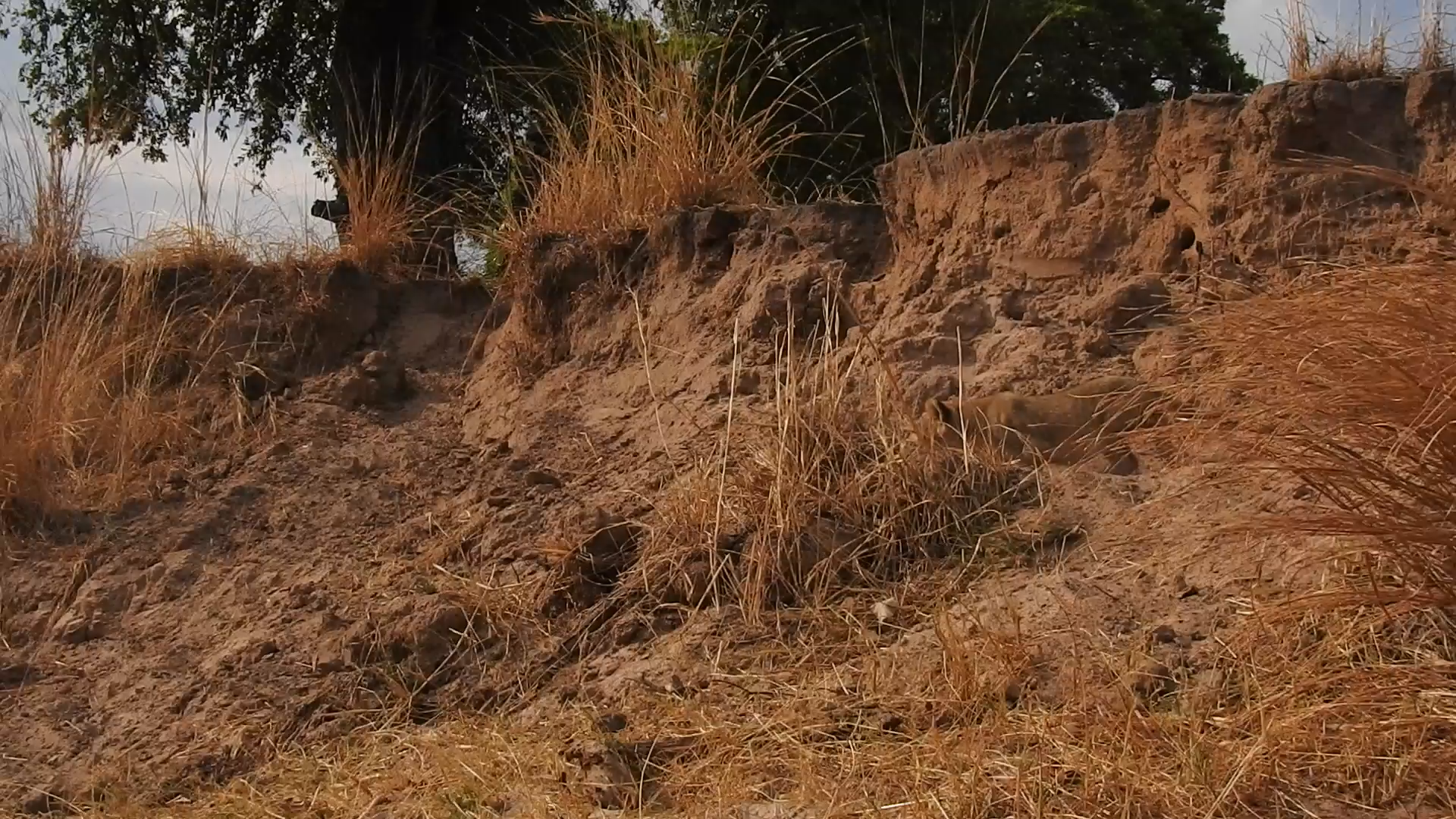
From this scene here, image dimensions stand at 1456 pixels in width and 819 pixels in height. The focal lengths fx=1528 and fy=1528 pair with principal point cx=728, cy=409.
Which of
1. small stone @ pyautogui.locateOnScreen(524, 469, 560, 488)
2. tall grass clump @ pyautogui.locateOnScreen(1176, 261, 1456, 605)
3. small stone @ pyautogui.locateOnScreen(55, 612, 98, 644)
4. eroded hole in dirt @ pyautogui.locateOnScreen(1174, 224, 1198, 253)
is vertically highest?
eroded hole in dirt @ pyautogui.locateOnScreen(1174, 224, 1198, 253)

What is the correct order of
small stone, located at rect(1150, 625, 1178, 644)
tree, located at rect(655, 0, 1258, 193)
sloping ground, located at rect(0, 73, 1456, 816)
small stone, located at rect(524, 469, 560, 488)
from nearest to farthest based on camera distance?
sloping ground, located at rect(0, 73, 1456, 816)
small stone, located at rect(1150, 625, 1178, 644)
small stone, located at rect(524, 469, 560, 488)
tree, located at rect(655, 0, 1258, 193)

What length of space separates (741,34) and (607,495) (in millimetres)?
3409

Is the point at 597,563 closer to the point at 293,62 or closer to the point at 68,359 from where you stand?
the point at 68,359

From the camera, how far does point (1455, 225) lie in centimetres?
402

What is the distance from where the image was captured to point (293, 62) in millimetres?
9852

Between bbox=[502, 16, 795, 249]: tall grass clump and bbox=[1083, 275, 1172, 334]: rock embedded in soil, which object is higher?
bbox=[502, 16, 795, 249]: tall grass clump

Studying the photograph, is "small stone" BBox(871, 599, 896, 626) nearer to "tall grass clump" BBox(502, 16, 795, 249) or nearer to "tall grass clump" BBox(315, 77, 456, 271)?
"tall grass clump" BBox(502, 16, 795, 249)

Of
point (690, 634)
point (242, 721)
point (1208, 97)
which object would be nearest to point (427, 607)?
point (242, 721)

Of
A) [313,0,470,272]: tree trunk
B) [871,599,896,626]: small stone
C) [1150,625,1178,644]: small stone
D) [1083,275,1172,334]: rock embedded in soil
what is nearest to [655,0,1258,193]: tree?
[313,0,470,272]: tree trunk

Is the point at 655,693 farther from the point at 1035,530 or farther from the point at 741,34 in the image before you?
the point at 741,34

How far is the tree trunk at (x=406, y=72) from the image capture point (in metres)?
8.73

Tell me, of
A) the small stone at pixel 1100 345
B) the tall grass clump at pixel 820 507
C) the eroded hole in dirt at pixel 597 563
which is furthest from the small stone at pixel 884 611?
the small stone at pixel 1100 345

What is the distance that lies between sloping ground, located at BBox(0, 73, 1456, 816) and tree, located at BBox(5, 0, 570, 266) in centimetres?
332

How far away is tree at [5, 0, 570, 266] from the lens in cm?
903
